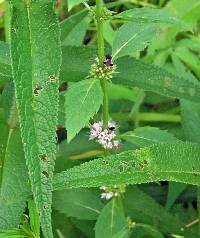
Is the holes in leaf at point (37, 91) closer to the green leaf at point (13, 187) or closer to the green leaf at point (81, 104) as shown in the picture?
the green leaf at point (81, 104)

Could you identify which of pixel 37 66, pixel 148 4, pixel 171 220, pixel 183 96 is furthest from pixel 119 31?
pixel 148 4

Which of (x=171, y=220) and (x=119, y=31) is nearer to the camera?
(x=119, y=31)

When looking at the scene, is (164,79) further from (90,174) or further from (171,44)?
(171,44)

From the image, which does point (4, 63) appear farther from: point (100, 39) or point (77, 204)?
point (77, 204)

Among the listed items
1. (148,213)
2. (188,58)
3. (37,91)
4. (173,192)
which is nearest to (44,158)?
(37,91)

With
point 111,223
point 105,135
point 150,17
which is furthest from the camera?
point 111,223

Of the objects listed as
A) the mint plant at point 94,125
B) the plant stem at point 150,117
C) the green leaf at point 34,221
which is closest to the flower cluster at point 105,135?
the mint plant at point 94,125
